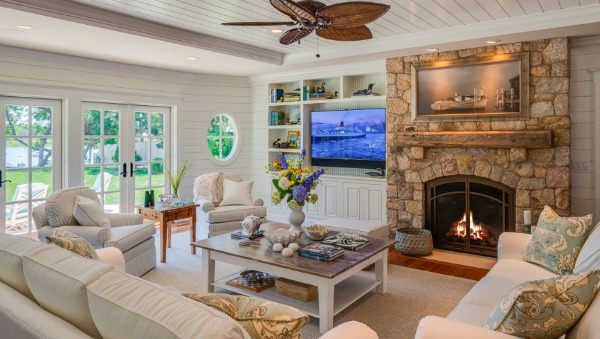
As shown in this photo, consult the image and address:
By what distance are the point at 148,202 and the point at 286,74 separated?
10.4 ft

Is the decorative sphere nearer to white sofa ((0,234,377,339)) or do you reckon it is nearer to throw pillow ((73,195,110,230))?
white sofa ((0,234,377,339))

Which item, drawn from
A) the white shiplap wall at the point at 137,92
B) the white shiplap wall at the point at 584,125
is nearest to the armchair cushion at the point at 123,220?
the white shiplap wall at the point at 137,92

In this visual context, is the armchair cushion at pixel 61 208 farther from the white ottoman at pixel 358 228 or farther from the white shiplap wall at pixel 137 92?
the white ottoman at pixel 358 228

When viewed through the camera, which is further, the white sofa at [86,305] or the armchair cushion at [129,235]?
the armchair cushion at [129,235]

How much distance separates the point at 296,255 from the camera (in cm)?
331

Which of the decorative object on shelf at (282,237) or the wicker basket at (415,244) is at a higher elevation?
the decorative object on shelf at (282,237)

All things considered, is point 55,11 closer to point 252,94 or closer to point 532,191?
point 252,94

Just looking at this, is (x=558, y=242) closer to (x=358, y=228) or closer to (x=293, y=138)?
(x=358, y=228)

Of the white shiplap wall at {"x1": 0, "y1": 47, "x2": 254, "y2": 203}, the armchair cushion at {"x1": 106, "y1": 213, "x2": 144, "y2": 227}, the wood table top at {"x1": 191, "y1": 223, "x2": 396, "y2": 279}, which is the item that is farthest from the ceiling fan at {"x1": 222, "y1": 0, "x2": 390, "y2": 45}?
the white shiplap wall at {"x1": 0, "y1": 47, "x2": 254, "y2": 203}

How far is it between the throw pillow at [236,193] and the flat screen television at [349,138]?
4.82ft

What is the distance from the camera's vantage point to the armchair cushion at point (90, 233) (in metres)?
3.67

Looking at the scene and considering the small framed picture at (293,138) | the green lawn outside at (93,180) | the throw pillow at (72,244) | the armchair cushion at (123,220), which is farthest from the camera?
the small framed picture at (293,138)

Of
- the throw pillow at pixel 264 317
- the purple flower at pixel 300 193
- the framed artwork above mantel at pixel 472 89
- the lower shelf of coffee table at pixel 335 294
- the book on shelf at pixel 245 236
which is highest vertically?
the framed artwork above mantel at pixel 472 89

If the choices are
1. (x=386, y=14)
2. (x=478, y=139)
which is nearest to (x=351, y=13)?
(x=386, y=14)
